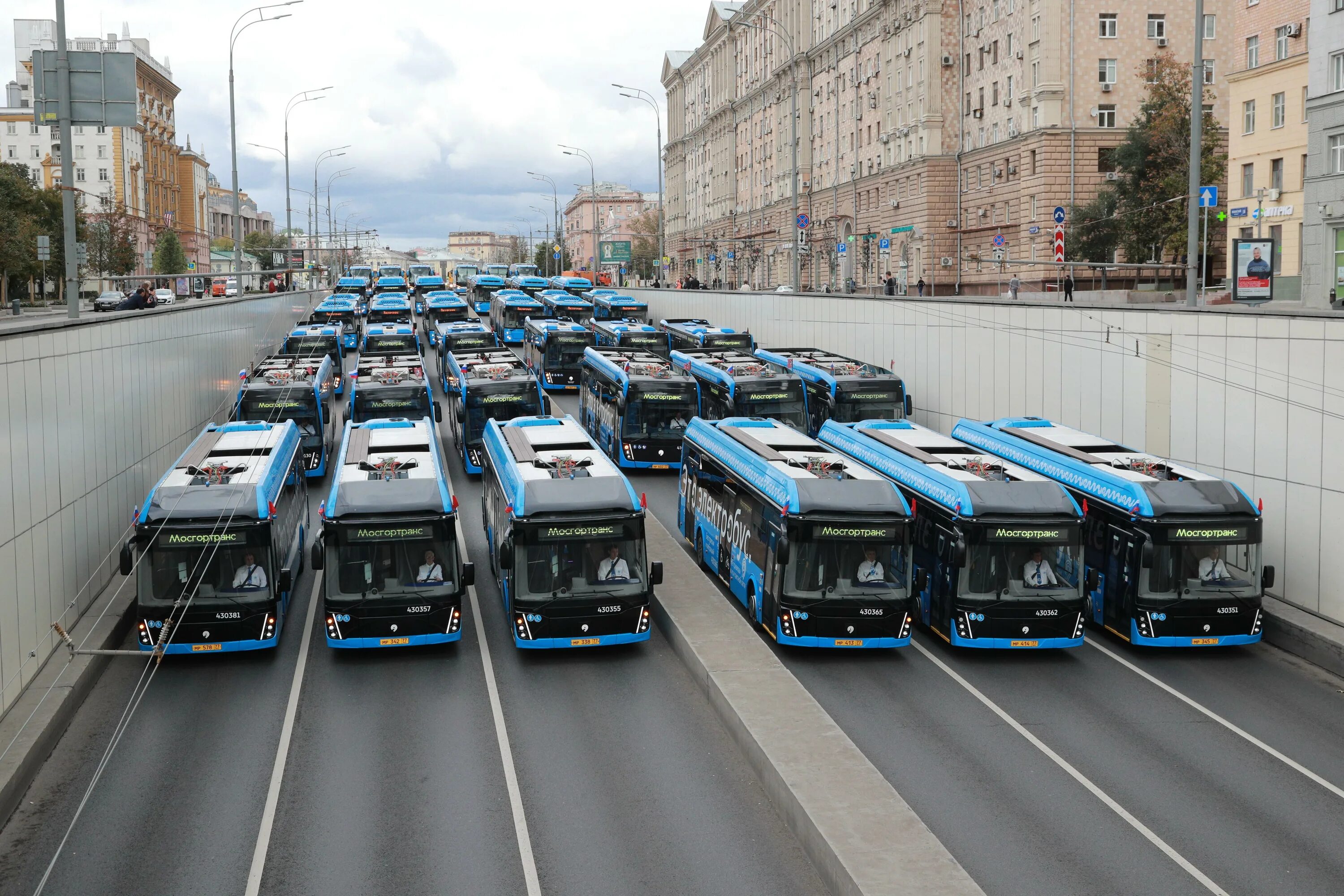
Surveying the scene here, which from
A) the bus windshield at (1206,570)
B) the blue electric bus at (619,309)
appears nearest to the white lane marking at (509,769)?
the bus windshield at (1206,570)

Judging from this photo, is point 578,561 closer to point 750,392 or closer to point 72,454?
point 72,454

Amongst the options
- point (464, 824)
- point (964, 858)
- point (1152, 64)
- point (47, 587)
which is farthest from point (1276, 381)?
point (1152, 64)

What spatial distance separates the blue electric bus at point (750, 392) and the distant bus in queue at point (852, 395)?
451mm

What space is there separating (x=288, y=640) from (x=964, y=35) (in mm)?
64372

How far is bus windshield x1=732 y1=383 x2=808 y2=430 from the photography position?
32594mm

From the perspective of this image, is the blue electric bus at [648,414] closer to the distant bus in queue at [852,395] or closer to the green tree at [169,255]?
the distant bus in queue at [852,395]

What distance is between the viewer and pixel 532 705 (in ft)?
55.9

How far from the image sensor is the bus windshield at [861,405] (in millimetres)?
32969

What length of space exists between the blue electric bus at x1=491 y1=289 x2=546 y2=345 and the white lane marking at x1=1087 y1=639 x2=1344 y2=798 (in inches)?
1718

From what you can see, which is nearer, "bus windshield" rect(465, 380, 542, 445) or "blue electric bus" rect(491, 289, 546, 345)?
"bus windshield" rect(465, 380, 542, 445)

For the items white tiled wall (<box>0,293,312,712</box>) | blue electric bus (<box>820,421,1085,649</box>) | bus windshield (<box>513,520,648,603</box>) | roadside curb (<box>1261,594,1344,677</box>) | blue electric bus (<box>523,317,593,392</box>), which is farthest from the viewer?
blue electric bus (<box>523,317,593,392</box>)

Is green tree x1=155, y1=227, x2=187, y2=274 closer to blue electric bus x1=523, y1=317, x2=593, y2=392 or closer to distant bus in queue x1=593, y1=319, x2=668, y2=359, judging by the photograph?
blue electric bus x1=523, y1=317, x2=593, y2=392

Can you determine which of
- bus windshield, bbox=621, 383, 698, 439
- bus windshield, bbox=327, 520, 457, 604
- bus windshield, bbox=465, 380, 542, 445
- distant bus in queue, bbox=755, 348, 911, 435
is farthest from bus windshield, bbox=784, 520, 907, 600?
bus windshield, bbox=465, 380, 542, 445

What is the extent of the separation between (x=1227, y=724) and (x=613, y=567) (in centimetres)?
810
